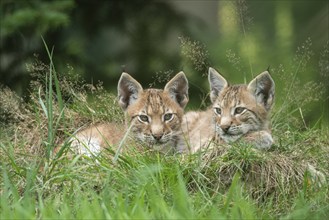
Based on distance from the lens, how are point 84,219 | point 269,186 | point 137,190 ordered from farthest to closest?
point 269,186 → point 137,190 → point 84,219

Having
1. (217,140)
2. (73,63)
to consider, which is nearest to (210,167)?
(217,140)

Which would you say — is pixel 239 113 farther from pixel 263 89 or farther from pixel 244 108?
pixel 263 89

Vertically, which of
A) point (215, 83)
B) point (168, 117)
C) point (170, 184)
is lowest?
point (170, 184)

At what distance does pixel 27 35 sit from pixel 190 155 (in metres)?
3.86

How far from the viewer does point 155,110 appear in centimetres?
777

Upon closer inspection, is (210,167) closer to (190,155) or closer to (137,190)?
(190,155)

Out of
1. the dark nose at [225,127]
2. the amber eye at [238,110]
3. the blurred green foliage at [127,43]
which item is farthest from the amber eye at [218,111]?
the blurred green foliage at [127,43]

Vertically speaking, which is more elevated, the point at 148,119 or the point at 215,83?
the point at 215,83

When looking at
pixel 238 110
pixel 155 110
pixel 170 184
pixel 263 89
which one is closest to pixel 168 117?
pixel 155 110

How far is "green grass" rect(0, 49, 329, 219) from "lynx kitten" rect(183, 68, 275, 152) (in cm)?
24

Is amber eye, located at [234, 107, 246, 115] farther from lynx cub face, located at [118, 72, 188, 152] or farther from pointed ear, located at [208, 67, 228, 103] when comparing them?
lynx cub face, located at [118, 72, 188, 152]

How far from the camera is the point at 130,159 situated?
666cm

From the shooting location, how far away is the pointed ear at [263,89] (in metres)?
7.51

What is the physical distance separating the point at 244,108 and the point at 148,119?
2.69ft
